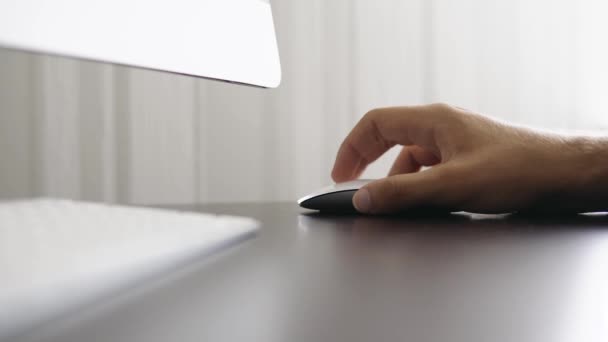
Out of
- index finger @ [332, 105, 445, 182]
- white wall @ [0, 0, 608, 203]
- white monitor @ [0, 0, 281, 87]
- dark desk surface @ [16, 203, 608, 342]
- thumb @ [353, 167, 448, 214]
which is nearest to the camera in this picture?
dark desk surface @ [16, 203, 608, 342]

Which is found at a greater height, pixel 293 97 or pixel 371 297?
pixel 293 97

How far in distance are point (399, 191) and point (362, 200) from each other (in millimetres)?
37

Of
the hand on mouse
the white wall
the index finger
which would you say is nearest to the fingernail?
the hand on mouse

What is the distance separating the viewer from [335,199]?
24.2 inches

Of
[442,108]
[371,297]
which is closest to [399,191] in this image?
[442,108]

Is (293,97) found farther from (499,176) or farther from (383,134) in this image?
(499,176)

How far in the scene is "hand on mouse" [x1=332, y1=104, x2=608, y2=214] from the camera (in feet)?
1.85

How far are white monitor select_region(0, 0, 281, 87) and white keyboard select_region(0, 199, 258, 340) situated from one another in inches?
4.1

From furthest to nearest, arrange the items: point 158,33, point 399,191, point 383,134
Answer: point 383,134
point 399,191
point 158,33

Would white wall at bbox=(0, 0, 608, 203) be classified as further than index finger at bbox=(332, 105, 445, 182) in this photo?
Yes

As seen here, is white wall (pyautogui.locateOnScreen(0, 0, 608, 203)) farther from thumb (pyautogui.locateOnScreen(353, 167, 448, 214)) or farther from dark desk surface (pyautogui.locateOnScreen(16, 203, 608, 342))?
dark desk surface (pyautogui.locateOnScreen(16, 203, 608, 342))

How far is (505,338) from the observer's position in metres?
0.14

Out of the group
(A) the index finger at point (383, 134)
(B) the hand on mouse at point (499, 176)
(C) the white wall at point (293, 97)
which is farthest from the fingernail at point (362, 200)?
(C) the white wall at point (293, 97)

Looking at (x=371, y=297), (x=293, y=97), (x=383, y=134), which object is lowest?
(x=371, y=297)
